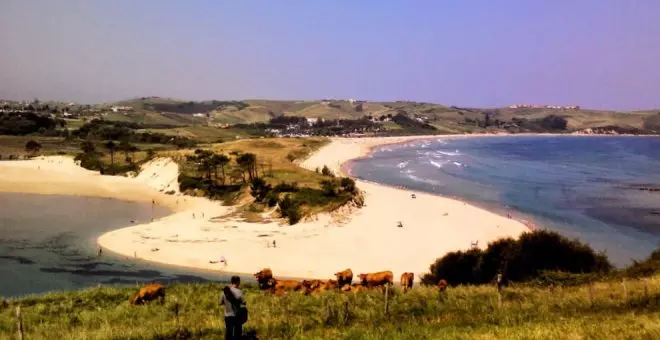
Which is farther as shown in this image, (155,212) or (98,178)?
Answer: (98,178)

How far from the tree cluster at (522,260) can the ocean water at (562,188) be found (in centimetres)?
1265

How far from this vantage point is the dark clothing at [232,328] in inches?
512

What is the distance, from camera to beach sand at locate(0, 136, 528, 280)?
39.2 metres

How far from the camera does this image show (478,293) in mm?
20062

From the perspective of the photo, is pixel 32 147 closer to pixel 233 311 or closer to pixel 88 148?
pixel 88 148

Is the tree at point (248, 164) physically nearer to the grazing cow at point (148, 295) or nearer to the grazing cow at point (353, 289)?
the grazing cow at point (353, 289)

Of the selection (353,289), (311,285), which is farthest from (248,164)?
(353,289)

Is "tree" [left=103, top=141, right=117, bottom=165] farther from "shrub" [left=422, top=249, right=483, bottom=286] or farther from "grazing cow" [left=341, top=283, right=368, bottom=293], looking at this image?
"grazing cow" [left=341, top=283, right=368, bottom=293]

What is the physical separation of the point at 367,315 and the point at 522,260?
1611cm

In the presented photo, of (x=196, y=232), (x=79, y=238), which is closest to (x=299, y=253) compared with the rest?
(x=196, y=232)

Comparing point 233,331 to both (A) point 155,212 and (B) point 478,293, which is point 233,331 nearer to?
(B) point 478,293

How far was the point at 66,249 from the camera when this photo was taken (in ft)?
141

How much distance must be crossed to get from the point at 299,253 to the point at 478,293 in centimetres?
2287

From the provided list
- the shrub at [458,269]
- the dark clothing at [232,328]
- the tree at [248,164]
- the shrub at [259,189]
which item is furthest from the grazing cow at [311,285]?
the tree at [248,164]
